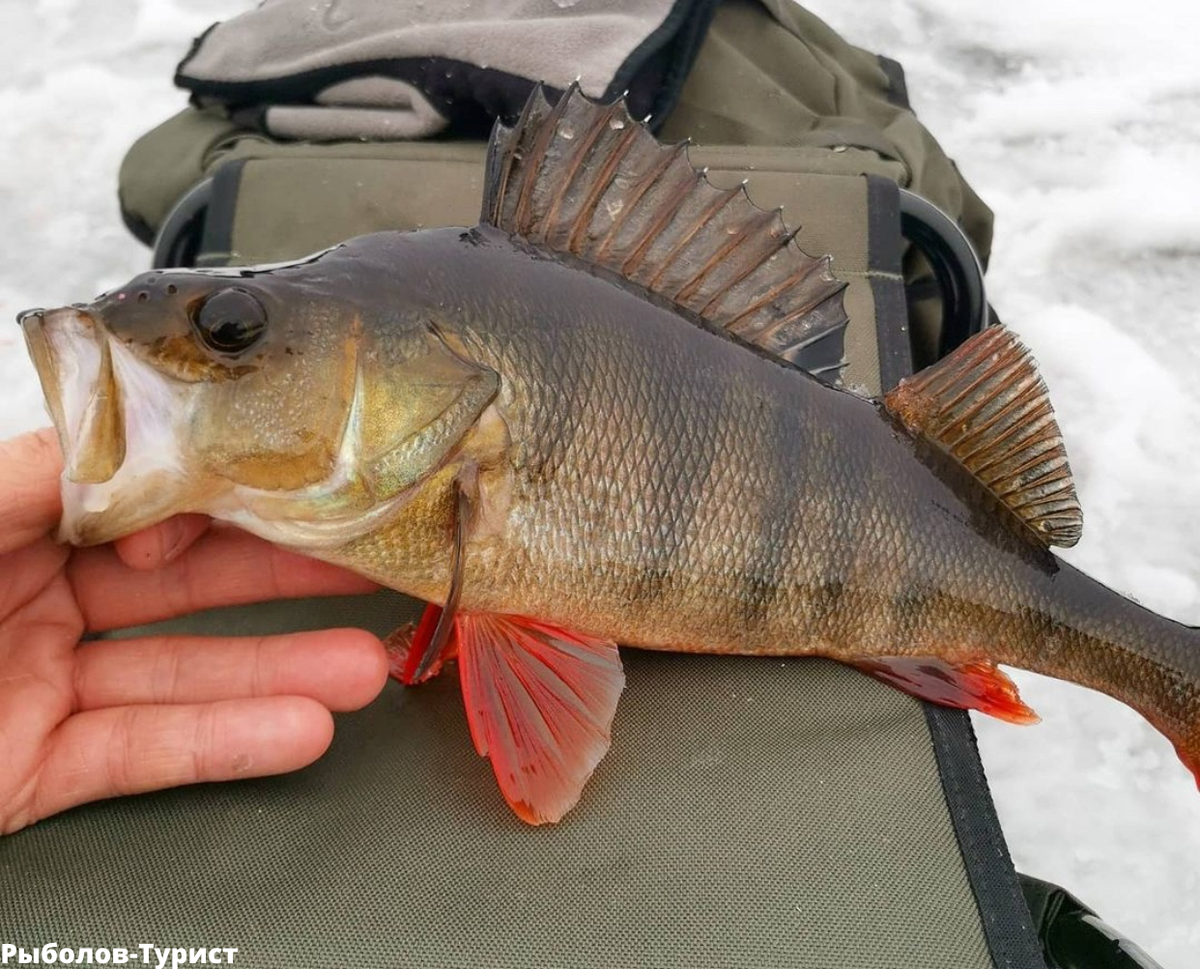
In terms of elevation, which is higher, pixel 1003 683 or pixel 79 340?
pixel 79 340

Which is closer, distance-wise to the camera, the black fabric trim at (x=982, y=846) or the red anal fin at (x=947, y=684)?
the black fabric trim at (x=982, y=846)

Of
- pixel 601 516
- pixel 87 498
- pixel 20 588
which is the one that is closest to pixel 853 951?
pixel 601 516

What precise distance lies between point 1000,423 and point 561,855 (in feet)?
3.03

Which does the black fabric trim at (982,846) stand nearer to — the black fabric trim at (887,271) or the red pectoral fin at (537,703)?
the red pectoral fin at (537,703)

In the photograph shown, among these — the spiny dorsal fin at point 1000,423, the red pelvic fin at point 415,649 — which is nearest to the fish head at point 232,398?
the red pelvic fin at point 415,649

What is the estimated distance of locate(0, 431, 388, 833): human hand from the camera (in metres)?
1.26

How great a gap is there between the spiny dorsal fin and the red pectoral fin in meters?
0.61

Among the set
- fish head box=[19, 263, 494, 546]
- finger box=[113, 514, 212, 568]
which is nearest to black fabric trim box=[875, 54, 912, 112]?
fish head box=[19, 263, 494, 546]

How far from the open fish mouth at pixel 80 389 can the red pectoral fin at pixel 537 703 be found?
1.68 feet

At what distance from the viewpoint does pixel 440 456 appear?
1.28 m

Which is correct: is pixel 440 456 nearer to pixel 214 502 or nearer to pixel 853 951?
pixel 214 502

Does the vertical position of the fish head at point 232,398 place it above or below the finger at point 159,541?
above

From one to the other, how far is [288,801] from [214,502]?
0.41 meters

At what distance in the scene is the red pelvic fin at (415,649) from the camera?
4.69 feet
